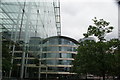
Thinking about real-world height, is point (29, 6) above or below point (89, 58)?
above

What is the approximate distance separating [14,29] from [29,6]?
133 inches

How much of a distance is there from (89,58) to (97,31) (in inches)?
87.6

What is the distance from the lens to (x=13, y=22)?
940 centimetres

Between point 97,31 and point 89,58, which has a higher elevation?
point 97,31

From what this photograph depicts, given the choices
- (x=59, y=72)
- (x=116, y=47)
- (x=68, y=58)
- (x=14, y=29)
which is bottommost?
(x=59, y=72)

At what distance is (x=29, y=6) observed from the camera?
1215 cm

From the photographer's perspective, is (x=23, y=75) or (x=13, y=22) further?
(x=23, y=75)

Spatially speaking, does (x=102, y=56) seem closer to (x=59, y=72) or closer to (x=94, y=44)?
(x=94, y=44)

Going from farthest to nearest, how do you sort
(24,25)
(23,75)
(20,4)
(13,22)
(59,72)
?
1. (59,72)
2. (23,75)
3. (24,25)
4. (20,4)
5. (13,22)

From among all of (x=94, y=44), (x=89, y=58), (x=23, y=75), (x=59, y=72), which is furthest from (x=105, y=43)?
(x=59, y=72)

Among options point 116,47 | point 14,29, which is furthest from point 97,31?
point 14,29

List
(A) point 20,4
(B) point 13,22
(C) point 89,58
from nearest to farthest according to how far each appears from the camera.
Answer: (B) point 13,22, (A) point 20,4, (C) point 89,58

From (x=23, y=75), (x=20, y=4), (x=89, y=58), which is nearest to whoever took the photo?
(x=20, y=4)

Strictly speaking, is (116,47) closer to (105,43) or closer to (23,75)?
(105,43)
